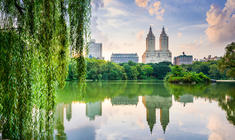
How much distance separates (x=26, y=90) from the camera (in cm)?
262

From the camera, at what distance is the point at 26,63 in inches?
103

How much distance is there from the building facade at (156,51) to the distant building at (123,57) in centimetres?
864

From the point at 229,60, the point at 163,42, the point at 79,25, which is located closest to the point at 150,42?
the point at 163,42

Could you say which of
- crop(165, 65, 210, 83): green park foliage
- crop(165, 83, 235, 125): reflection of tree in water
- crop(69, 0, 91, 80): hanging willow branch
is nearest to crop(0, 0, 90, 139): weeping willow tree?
crop(69, 0, 91, 80): hanging willow branch

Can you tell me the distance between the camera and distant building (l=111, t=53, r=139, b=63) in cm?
12456

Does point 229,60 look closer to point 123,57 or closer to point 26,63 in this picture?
point 26,63

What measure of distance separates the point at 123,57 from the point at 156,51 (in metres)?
23.0

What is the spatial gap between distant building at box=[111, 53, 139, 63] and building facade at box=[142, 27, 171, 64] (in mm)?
8640

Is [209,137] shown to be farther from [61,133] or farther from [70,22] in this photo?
[70,22]

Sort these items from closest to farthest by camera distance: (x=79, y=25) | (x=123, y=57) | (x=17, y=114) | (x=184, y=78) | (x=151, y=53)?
(x=17, y=114) < (x=79, y=25) < (x=184, y=78) < (x=151, y=53) < (x=123, y=57)

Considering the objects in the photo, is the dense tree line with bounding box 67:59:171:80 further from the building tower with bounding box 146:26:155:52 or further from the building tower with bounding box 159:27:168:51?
the building tower with bounding box 159:27:168:51

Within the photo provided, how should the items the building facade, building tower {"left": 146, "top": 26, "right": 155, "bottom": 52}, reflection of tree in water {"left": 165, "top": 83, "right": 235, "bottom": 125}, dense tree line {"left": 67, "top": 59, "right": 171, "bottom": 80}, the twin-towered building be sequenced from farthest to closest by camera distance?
1. building tower {"left": 146, "top": 26, "right": 155, "bottom": 52}
2. the twin-towered building
3. the building facade
4. dense tree line {"left": 67, "top": 59, "right": 171, "bottom": 80}
5. reflection of tree in water {"left": 165, "top": 83, "right": 235, "bottom": 125}

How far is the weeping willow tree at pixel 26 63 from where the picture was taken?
8.25ft

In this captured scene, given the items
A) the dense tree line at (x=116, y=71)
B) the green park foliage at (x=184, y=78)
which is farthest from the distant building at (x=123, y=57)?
the green park foliage at (x=184, y=78)
